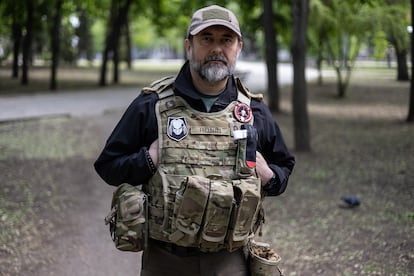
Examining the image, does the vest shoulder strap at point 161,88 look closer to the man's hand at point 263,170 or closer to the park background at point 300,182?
the man's hand at point 263,170

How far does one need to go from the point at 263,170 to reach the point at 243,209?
8.2 inches

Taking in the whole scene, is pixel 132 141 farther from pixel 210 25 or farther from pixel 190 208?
pixel 210 25

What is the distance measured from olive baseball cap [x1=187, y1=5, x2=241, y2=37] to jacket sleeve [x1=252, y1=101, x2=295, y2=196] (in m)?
0.38

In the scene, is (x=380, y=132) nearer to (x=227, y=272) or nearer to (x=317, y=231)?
(x=317, y=231)

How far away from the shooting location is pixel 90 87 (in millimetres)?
26094

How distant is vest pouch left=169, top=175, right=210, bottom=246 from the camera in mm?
2281

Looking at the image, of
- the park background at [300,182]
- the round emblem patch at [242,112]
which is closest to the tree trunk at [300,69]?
the park background at [300,182]

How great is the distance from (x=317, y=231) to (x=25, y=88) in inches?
781

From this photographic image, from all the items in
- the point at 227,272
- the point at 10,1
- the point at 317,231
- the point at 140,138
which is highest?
the point at 10,1

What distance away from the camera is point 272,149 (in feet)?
8.60

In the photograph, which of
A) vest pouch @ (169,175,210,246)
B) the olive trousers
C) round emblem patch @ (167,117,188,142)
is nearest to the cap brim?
round emblem patch @ (167,117,188,142)

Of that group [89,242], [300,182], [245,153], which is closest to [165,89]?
[245,153]

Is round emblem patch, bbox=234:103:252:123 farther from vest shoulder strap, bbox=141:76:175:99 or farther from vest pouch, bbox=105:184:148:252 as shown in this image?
vest pouch, bbox=105:184:148:252

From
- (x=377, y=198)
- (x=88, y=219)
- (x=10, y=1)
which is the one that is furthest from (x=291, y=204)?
(x=10, y=1)
